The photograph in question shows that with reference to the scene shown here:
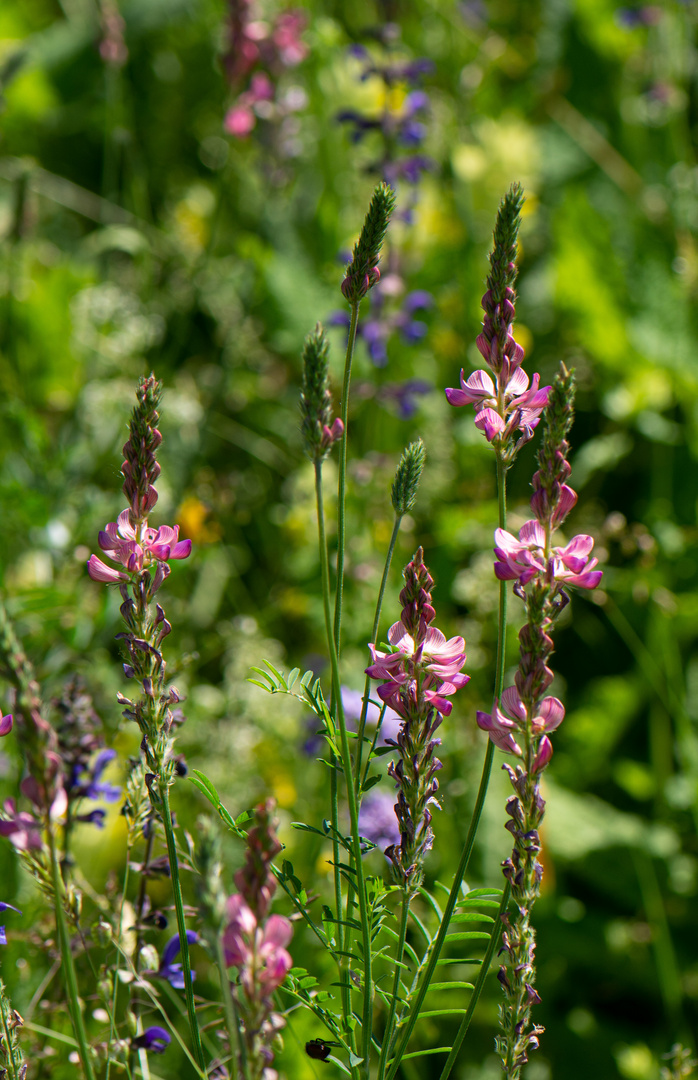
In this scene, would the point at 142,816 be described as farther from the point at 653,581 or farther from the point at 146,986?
the point at 653,581

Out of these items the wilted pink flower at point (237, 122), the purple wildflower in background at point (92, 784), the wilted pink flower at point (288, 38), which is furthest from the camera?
the wilted pink flower at point (288, 38)

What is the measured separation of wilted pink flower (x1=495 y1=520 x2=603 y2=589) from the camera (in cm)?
58

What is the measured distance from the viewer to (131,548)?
62 centimetres

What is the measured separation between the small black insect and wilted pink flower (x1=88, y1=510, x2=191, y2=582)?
36 cm

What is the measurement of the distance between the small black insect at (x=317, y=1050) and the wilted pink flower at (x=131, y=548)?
1.19ft

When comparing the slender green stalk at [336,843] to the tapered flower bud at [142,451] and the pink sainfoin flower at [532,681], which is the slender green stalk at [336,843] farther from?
the tapered flower bud at [142,451]

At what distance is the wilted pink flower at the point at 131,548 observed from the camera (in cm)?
61

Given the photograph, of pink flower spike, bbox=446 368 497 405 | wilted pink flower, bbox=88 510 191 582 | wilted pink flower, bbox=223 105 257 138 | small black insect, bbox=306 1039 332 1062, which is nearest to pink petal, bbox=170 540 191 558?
wilted pink flower, bbox=88 510 191 582

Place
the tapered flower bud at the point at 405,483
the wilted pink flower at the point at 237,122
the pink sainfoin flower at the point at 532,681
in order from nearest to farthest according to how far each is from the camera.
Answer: the pink sainfoin flower at the point at 532,681 → the tapered flower bud at the point at 405,483 → the wilted pink flower at the point at 237,122

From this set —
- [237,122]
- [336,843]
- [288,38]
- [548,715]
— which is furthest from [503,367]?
[288,38]

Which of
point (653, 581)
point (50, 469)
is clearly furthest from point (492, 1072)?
point (50, 469)

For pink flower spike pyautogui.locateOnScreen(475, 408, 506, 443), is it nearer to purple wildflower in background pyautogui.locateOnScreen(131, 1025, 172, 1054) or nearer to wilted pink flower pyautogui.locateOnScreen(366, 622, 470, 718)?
wilted pink flower pyautogui.locateOnScreen(366, 622, 470, 718)

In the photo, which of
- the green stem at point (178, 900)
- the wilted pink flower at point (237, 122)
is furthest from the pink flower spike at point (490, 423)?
the wilted pink flower at point (237, 122)

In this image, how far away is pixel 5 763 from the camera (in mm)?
1309
